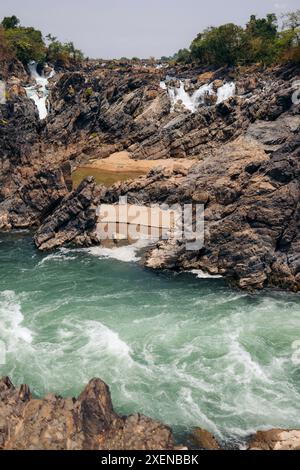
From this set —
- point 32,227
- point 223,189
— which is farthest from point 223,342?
point 32,227

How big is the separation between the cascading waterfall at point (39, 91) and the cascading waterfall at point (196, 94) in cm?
2482

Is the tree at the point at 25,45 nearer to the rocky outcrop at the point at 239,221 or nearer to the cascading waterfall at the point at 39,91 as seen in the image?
the cascading waterfall at the point at 39,91

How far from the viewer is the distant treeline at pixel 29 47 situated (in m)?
104

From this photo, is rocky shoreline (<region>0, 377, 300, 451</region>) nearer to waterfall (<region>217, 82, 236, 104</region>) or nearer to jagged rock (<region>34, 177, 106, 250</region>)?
jagged rock (<region>34, 177, 106, 250</region>)

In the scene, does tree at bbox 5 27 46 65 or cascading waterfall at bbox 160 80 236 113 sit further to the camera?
tree at bbox 5 27 46 65

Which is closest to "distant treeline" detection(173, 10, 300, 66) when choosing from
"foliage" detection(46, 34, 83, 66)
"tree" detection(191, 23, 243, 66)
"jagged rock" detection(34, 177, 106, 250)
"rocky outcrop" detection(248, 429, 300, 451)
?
"tree" detection(191, 23, 243, 66)

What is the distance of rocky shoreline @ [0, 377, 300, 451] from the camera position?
67.9 ft

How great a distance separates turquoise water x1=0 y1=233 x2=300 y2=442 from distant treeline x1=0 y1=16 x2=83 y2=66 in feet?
233

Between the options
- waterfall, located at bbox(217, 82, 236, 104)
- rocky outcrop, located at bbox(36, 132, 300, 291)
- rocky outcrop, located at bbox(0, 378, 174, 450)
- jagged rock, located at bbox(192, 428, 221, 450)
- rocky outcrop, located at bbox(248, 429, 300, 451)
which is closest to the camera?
rocky outcrop, located at bbox(0, 378, 174, 450)

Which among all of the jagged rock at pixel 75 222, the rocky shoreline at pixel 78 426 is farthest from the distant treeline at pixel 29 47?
the rocky shoreline at pixel 78 426

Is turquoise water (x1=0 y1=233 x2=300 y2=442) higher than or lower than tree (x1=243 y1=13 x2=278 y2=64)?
Answer: lower

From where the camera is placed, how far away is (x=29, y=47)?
108 m

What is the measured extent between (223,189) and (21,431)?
3796 centimetres

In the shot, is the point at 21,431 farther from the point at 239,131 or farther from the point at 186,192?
the point at 239,131
